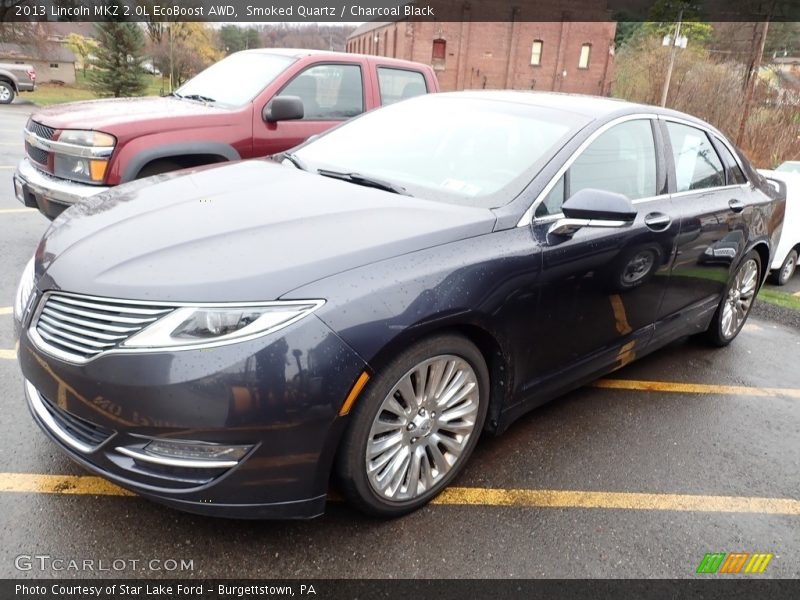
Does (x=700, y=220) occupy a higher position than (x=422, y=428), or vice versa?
(x=700, y=220)

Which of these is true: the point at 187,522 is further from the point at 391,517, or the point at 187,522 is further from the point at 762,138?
the point at 762,138

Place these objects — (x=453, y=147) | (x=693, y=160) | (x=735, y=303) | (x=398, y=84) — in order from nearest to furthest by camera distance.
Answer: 1. (x=453, y=147)
2. (x=693, y=160)
3. (x=735, y=303)
4. (x=398, y=84)

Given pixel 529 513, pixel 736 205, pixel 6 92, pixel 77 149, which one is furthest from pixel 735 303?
pixel 6 92

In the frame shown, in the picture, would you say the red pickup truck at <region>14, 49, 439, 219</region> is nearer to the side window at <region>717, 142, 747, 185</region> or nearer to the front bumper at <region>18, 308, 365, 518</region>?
the front bumper at <region>18, 308, 365, 518</region>

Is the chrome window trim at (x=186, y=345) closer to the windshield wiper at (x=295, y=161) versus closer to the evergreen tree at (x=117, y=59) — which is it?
the windshield wiper at (x=295, y=161)

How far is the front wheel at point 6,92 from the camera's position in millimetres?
20844

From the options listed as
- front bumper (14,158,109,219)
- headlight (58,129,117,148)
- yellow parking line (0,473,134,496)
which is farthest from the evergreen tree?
yellow parking line (0,473,134,496)

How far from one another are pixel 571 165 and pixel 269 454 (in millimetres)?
1904

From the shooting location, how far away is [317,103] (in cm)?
604

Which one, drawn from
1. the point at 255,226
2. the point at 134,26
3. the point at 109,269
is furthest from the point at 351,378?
the point at 134,26

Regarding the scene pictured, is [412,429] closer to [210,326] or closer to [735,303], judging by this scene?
[210,326]

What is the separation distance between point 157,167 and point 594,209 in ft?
12.3

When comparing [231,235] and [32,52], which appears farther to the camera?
[32,52]

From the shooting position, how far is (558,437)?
3.29 meters
